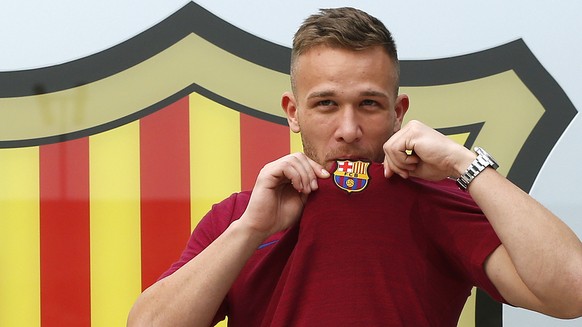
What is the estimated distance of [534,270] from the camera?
116 centimetres

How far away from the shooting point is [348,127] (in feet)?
4.22

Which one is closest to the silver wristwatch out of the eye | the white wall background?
the eye

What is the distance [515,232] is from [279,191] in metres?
0.39

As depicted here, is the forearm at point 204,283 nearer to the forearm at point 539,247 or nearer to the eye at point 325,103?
the eye at point 325,103

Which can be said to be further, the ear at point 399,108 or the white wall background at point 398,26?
the white wall background at point 398,26

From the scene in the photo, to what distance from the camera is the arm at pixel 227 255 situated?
1.25m

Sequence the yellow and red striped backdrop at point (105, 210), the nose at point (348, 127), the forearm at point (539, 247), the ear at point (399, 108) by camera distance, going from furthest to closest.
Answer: the yellow and red striped backdrop at point (105, 210) → the ear at point (399, 108) → the nose at point (348, 127) → the forearm at point (539, 247)

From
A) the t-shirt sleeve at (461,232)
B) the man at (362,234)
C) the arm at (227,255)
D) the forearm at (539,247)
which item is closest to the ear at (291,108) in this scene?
the man at (362,234)

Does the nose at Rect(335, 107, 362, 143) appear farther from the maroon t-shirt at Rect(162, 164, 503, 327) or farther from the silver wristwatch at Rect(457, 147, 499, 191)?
the silver wristwatch at Rect(457, 147, 499, 191)

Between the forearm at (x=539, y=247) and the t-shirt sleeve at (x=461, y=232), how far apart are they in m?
0.05

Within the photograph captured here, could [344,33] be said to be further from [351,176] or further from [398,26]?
[398,26]

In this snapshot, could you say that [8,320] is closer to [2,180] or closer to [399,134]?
[2,180]

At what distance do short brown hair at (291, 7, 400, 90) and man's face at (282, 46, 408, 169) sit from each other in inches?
0.5

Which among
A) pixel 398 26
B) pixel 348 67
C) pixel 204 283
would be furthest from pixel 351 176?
pixel 398 26
